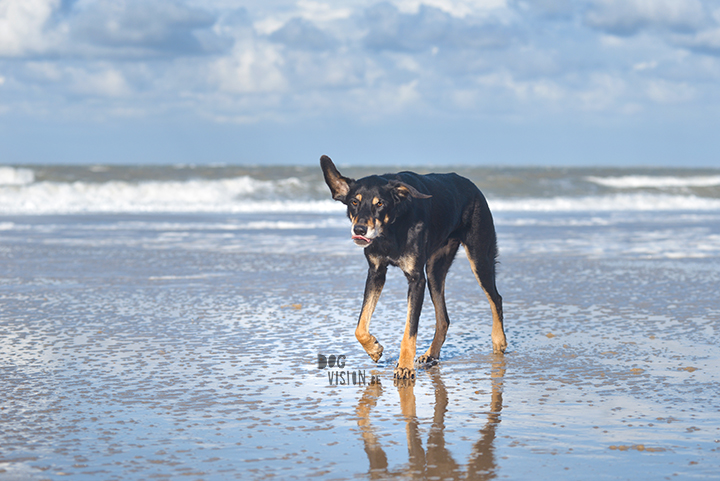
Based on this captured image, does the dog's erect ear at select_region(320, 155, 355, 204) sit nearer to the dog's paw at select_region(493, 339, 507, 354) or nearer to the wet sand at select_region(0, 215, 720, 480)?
the wet sand at select_region(0, 215, 720, 480)

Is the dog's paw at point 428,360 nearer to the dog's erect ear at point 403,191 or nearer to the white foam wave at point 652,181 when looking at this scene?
the dog's erect ear at point 403,191

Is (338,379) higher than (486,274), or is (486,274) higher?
(486,274)

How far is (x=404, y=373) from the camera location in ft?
17.5

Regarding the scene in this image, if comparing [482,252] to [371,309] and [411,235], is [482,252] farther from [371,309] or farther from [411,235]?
[371,309]

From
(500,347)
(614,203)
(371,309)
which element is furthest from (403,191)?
(614,203)

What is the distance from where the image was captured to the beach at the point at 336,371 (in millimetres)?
3756

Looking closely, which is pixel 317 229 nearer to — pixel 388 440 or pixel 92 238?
pixel 92 238

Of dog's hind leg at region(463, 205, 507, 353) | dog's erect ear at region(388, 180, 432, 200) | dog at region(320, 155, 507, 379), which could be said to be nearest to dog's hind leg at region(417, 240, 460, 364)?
dog at region(320, 155, 507, 379)

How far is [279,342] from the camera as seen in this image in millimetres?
6480

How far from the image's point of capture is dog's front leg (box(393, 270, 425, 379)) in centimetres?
536

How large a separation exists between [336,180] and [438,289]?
1.37m

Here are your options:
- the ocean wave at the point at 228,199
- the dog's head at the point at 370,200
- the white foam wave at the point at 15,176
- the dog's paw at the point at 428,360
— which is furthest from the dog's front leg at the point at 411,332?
the white foam wave at the point at 15,176

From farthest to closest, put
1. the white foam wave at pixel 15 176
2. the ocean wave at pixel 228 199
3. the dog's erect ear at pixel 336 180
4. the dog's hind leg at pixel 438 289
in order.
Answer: the white foam wave at pixel 15 176
the ocean wave at pixel 228 199
the dog's hind leg at pixel 438 289
the dog's erect ear at pixel 336 180

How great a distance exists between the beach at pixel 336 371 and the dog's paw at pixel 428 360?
0.36 feet
